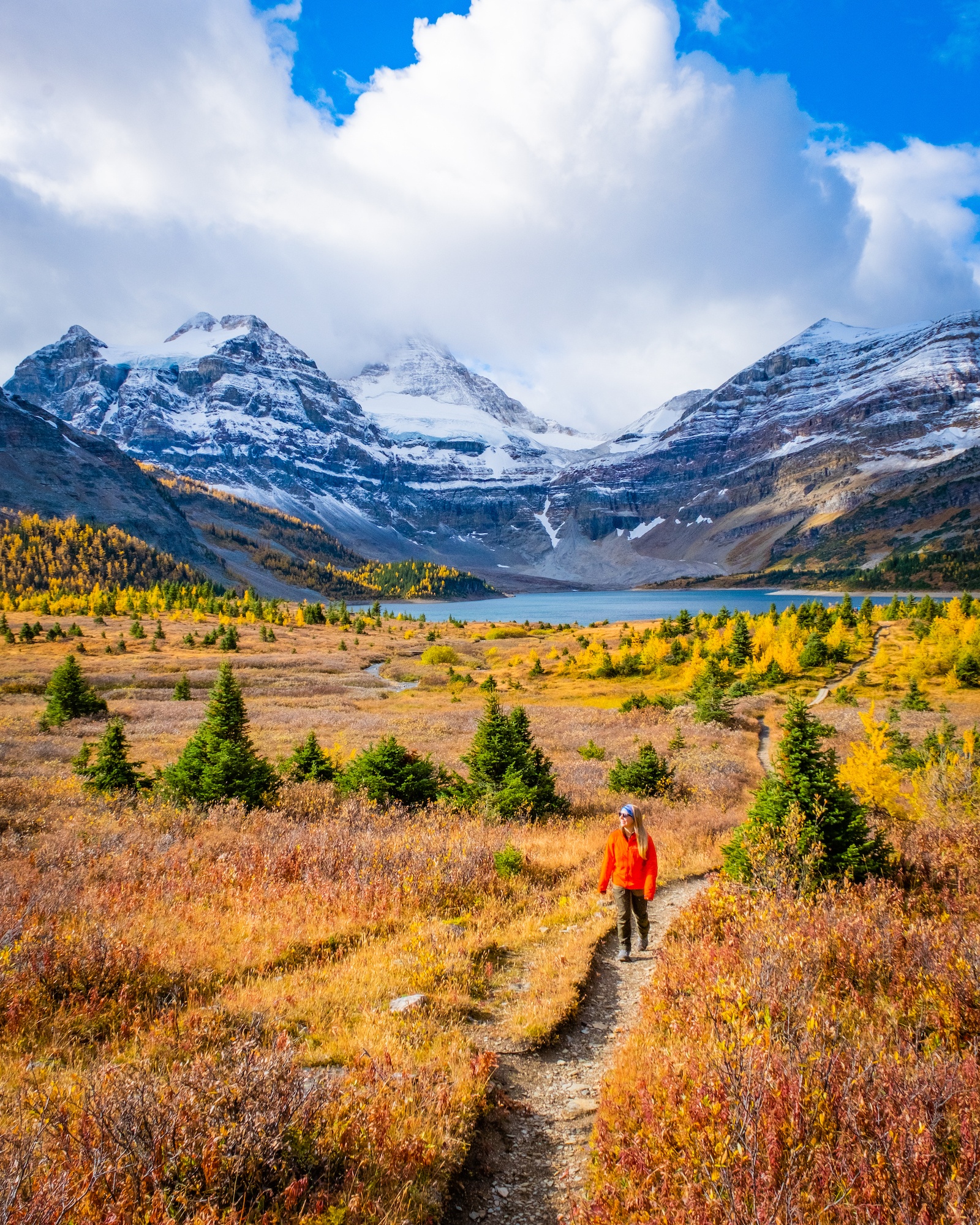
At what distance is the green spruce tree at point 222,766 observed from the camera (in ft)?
45.0

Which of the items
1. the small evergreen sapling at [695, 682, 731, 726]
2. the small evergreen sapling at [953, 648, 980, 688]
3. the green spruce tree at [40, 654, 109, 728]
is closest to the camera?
the green spruce tree at [40, 654, 109, 728]

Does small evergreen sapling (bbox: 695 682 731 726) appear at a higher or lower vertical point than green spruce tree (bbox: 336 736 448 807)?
lower

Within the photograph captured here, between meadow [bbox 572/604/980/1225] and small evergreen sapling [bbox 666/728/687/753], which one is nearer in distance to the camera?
meadow [bbox 572/604/980/1225]

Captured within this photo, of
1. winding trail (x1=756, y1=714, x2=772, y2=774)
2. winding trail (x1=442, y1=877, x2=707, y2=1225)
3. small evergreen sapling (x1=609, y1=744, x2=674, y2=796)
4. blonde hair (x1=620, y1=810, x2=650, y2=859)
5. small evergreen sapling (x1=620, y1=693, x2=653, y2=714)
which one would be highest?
blonde hair (x1=620, y1=810, x2=650, y2=859)

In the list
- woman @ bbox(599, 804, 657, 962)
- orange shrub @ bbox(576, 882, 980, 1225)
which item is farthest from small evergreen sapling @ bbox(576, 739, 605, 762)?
orange shrub @ bbox(576, 882, 980, 1225)

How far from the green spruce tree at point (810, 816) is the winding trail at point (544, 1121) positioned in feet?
10.6

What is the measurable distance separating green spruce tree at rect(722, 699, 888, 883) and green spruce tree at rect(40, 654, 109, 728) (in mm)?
32393

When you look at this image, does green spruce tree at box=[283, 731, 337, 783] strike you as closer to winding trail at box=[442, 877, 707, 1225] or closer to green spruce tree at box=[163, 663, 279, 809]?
green spruce tree at box=[163, 663, 279, 809]

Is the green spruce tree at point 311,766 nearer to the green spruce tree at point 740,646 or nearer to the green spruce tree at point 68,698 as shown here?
the green spruce tree at point 68,698

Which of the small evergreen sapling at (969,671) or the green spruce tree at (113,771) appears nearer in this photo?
the green spruce tree at (113,771)

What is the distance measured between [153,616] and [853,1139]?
13015cm

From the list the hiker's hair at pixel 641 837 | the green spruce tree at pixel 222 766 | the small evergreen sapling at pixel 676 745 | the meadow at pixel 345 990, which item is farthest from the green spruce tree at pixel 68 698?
the hiker's hair at pixel 641 837

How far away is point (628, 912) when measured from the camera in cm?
830

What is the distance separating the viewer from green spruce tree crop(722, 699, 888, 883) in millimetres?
8961
